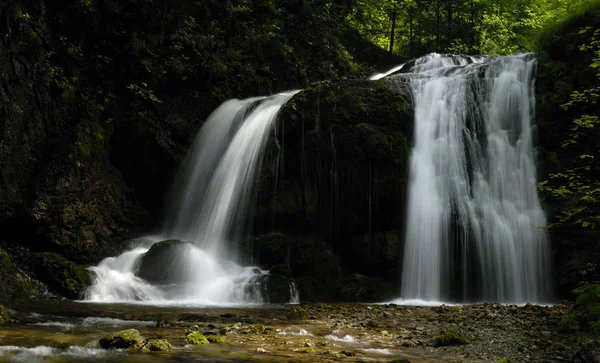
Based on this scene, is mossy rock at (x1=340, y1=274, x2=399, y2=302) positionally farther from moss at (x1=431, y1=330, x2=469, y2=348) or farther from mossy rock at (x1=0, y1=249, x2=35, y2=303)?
mossy rock at (x1=0, y1=249, x2=35, y2=303)

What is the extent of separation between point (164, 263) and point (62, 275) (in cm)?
235

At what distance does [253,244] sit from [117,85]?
25.7 feet

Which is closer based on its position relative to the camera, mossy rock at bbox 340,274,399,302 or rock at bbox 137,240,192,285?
rock at bbox 137,240,192,285

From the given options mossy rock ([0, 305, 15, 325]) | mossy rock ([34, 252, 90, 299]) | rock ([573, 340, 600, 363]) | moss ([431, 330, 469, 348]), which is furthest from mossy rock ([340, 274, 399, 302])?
mossy rock ([0, 305, 15, 325])

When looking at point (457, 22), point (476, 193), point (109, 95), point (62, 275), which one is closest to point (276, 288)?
point (62, 275)

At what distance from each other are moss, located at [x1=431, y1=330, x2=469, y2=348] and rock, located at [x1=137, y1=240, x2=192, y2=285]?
293 inches

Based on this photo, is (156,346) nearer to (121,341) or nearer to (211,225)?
(121,341)

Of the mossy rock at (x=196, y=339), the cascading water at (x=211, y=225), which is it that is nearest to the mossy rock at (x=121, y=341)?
the mossy rock at (x=196, y=339)

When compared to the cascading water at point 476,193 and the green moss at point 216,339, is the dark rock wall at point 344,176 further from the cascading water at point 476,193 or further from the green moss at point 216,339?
the green moss at point 216,339

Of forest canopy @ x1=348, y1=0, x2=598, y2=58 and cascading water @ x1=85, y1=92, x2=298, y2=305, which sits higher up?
forest canopy @ x1=348, y1=0, x2=598, y2=58

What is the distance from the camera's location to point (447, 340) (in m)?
6.44

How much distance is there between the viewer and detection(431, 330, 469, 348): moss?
6.40 meters

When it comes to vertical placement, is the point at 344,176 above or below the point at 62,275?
above

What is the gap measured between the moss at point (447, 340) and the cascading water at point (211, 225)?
598 cm
